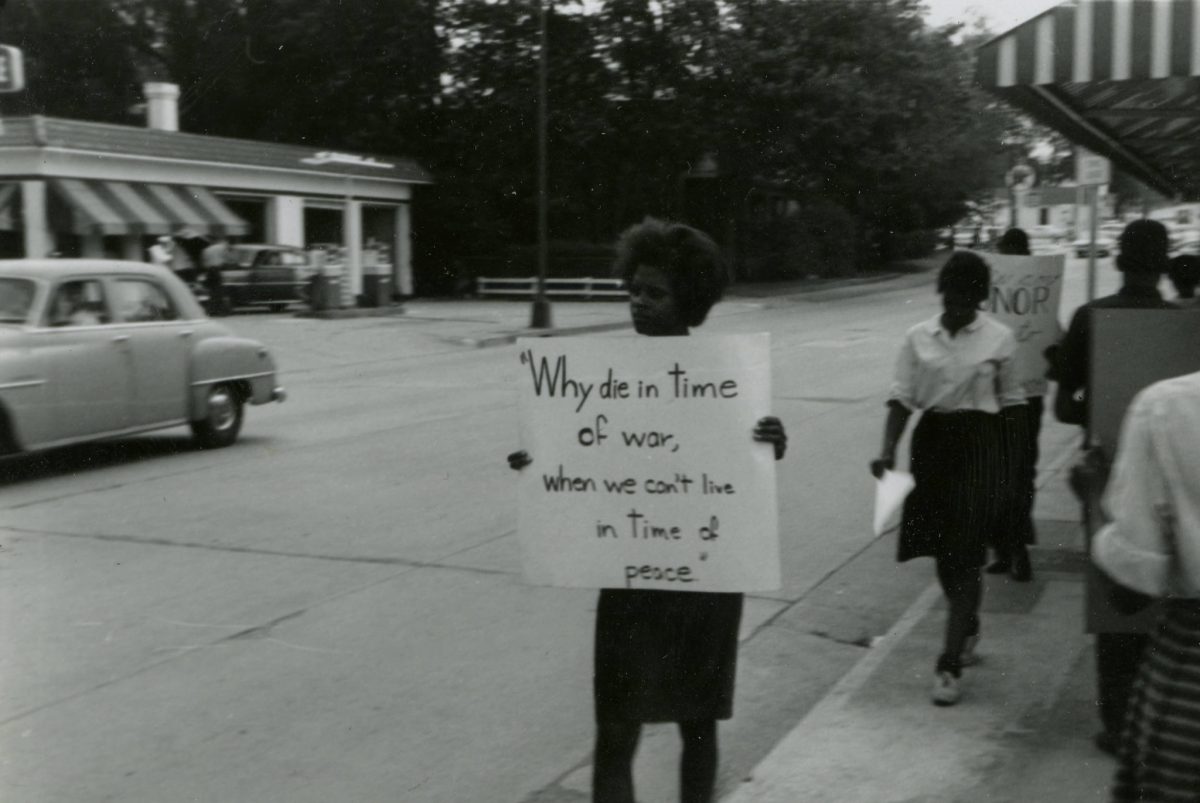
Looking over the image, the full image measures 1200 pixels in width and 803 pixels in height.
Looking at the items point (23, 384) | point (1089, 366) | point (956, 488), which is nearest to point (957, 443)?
point (956, 488)

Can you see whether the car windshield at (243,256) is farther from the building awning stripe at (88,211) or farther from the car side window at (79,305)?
the car side window at (79,305)

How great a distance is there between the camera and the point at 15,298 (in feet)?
35.5

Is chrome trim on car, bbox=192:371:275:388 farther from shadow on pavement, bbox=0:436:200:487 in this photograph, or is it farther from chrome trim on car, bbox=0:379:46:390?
chrome trim on car, bbox=0:379:46:390

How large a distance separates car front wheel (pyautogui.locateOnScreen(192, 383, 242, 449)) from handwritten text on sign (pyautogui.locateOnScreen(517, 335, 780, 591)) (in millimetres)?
8950

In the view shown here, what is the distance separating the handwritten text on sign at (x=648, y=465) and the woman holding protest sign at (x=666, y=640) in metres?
0.08

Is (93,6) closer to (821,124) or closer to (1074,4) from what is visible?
(821,124)

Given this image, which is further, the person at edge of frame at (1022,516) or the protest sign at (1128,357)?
the person at edge of frame at (1022,516)

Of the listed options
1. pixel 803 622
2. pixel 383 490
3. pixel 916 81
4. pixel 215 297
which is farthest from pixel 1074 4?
pixel 916 81

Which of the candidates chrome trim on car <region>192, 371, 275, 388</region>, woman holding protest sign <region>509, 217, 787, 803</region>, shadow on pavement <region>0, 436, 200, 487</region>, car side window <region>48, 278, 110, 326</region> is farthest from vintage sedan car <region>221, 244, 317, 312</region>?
woman holding protest sign <region>509, 217, 787, 803</region>

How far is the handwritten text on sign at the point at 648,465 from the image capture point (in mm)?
3619

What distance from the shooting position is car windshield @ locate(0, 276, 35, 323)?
35.2 feet

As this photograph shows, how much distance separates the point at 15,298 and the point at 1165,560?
386 inches

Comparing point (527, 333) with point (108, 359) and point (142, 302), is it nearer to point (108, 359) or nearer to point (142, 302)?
point (142, 302)

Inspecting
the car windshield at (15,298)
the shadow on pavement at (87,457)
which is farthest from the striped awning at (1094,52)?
the shadow on pavement at (87,457)
